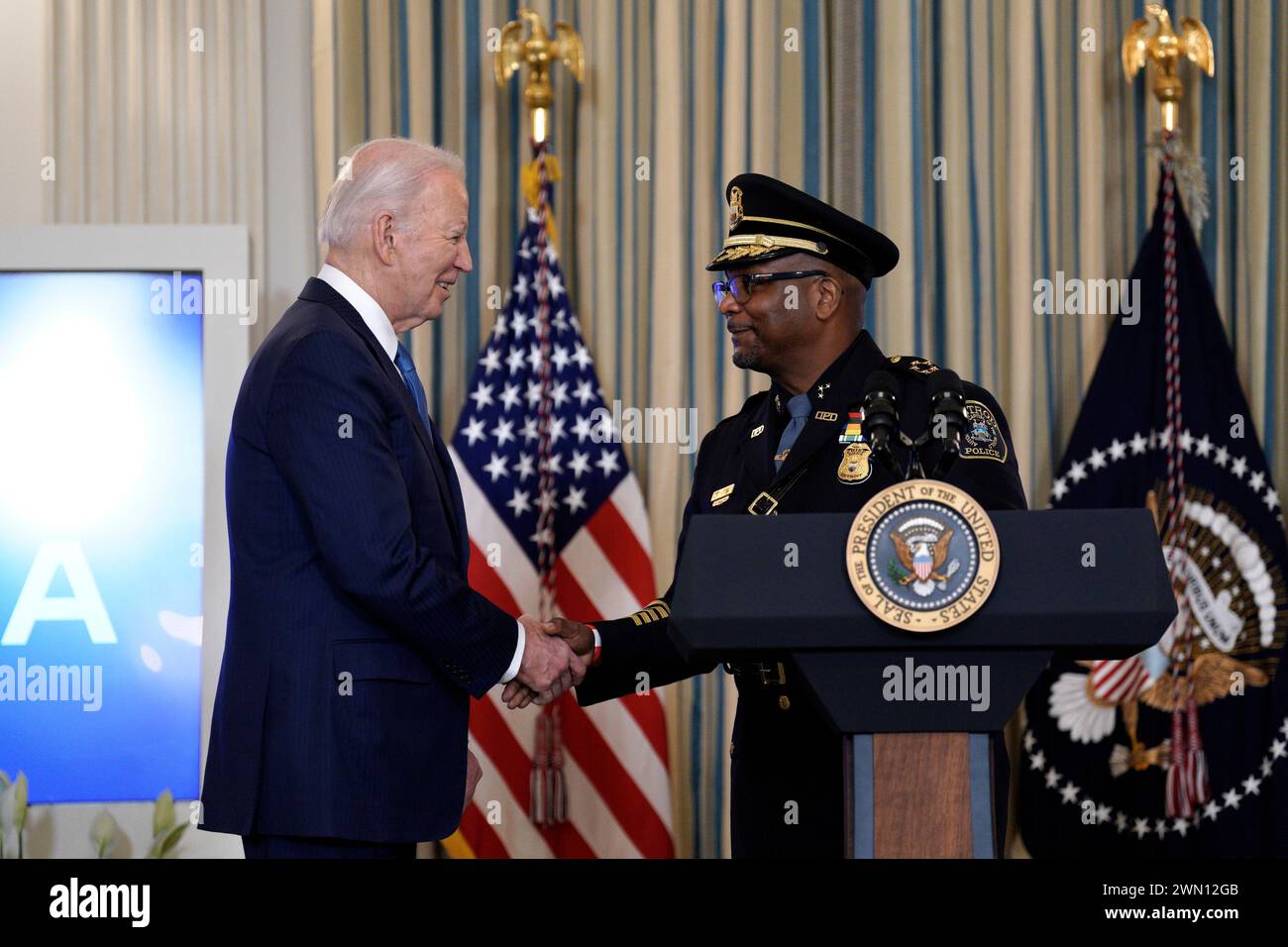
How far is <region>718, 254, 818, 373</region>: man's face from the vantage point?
101 inches

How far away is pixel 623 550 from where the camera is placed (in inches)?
159

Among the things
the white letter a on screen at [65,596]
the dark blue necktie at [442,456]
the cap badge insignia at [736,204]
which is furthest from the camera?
the white letter a on screen at [65,596]

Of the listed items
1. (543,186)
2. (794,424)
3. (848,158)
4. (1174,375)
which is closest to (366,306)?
(794,424)

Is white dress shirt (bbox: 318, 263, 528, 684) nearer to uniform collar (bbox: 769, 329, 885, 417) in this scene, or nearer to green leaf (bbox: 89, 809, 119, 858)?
uniform collar (bbox: 769, 329, 885, 417)

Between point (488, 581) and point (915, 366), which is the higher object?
point (915, 366)

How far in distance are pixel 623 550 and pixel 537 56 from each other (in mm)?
1414

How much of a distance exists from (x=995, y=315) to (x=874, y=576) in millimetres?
2859

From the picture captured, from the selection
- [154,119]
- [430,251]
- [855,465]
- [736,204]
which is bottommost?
[855,465]

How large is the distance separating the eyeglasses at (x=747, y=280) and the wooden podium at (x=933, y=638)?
1049 mm

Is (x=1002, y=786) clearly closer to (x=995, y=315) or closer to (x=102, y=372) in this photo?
(x=995, y=315)

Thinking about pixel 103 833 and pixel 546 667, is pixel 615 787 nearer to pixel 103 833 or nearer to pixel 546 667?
pixel 103 833

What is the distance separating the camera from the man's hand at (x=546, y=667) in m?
2.38

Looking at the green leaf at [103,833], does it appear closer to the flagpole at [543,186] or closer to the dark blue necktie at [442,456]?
the flagpole at [543,186]

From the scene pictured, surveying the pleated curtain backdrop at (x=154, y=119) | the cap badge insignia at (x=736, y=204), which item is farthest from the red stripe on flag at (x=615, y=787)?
the cap badge insignia at (x=736, y=204)
